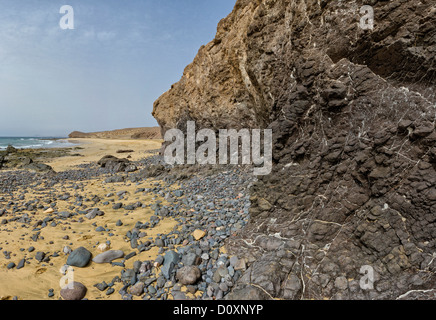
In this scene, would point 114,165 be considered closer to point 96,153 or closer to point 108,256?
point 108,256

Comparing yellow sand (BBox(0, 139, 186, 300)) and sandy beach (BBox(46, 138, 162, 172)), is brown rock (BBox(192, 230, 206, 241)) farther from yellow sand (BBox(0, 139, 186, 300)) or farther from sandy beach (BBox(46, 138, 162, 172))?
sandy beach (BBox(46, 138, 162, 172))

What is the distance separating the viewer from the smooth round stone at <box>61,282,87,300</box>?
3.78 metres

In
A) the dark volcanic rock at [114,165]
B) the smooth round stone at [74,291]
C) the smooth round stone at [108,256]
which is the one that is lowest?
the smooth round stone at [74,291]

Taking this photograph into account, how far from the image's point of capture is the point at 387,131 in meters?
3.82

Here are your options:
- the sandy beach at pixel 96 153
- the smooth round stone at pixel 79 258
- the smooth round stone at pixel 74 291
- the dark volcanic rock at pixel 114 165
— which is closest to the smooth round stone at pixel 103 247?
the smooth round stone at pixel 79 258

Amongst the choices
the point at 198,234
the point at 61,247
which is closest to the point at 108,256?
the point at 61,247

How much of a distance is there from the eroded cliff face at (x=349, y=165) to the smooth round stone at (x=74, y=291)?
2.83 m

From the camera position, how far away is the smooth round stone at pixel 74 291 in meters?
3.78

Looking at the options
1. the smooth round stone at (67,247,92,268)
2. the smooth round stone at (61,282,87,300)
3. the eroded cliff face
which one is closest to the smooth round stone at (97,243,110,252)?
the smooth round stone at (67,247,92,268)

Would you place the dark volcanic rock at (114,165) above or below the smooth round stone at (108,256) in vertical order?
above

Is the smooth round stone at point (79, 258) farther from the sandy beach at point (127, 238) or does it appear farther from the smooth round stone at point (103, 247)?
the smooth round stone at point (103, 247)
